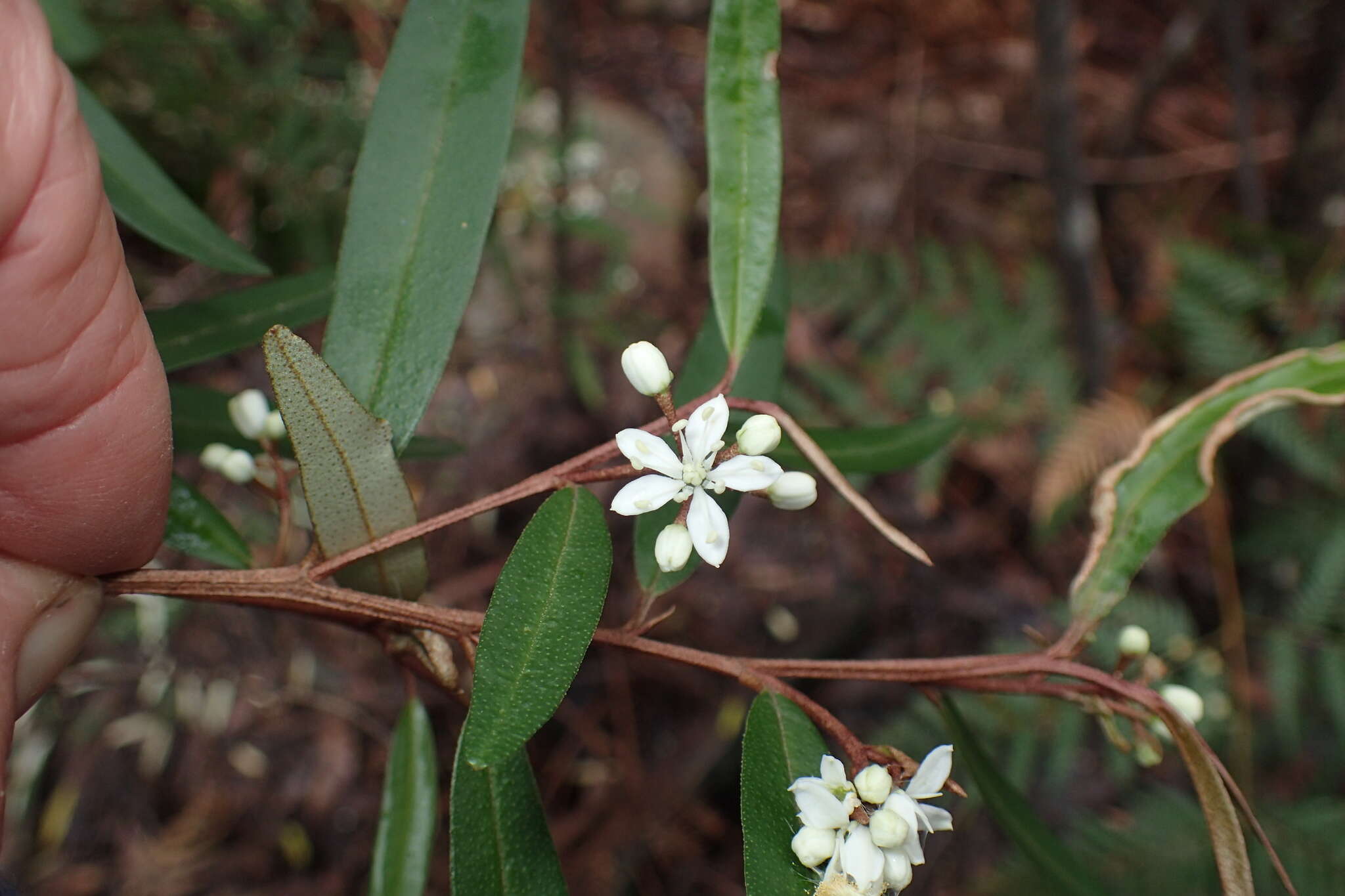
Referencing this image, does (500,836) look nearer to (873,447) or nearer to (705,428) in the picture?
(705,428)

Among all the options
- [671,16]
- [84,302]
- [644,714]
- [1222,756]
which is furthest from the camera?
[671,16]

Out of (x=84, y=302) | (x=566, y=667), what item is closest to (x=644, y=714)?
(x=566, y=667)

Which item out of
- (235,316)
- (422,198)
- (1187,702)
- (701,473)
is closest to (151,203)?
(235,316)

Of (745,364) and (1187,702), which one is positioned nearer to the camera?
(1187,702)

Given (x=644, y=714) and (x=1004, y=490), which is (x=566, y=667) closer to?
(x=644, y=714)

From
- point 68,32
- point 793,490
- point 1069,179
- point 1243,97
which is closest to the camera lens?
point 793,490

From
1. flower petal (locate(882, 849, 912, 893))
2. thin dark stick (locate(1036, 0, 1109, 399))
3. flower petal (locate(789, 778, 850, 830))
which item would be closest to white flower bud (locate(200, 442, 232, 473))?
flower petal (locate(789, 778, 850, 830))
